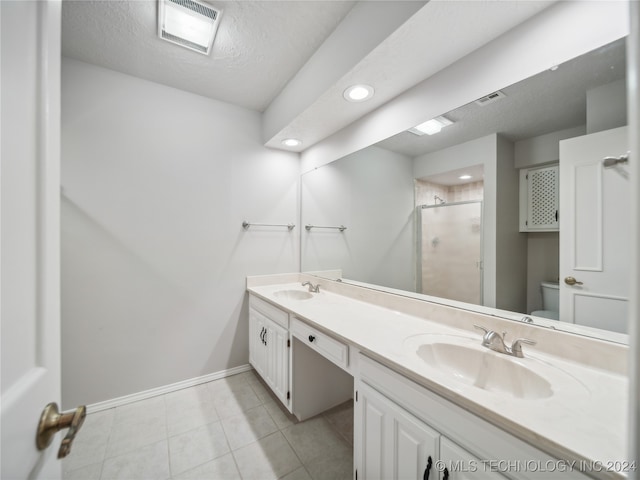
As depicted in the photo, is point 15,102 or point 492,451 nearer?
point 15,102

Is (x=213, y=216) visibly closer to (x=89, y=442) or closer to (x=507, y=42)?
(x=89, y=442)

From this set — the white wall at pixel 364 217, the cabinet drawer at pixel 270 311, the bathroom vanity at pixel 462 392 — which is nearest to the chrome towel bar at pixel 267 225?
the white wall at pixel 364 217

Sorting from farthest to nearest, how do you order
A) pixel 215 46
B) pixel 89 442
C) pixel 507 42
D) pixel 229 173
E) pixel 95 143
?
pixel 229 173 < pixel 95 143 < pixel 215 46 < pixel 89 442 < pixel 507 42

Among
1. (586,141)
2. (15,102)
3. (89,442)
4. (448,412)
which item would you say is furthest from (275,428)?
(586,141)

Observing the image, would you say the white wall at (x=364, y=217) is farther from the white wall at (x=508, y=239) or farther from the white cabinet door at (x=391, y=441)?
the white cabinet door at (x=391, y=441)

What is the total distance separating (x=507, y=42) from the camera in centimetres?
117

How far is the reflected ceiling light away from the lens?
1438mm

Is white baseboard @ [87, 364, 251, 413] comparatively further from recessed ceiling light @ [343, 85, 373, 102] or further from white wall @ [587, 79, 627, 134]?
white wall @ [587, 79, 627, 134]

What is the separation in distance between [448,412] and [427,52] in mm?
1555

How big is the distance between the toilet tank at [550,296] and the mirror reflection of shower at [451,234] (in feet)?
0.85

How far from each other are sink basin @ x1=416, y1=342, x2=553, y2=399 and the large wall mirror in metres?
0.28

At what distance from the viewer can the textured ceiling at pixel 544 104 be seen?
3.10ft

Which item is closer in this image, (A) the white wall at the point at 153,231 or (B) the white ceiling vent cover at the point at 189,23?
(B) the white ceiling vent cover at the point at 189,23

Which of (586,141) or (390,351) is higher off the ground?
(586,141)
